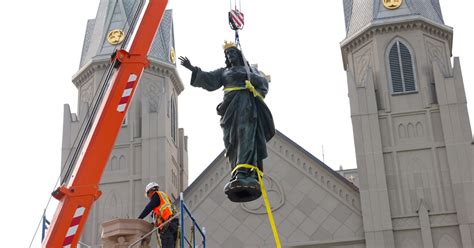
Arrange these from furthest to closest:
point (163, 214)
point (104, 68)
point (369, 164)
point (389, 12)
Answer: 1. point (104, 68)
2. point (389, 12)
3. point (369, 164)
4. point (163, 214)

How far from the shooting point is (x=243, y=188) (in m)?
6.03

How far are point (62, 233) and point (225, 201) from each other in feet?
63.1

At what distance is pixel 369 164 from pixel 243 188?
21.2 m

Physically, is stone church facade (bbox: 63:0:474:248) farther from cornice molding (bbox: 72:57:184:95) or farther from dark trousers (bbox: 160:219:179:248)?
dark trousers (bbox: 160:219:179:248)

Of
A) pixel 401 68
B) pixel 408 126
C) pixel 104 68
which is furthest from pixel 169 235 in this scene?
pixel 104 68

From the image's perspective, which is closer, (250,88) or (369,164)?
(250,88)

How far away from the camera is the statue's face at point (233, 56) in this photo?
6.75 m

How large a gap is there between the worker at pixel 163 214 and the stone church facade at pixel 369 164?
1682 centimetres

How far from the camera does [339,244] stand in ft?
85.9

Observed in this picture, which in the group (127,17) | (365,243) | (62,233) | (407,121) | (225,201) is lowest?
(62,233)

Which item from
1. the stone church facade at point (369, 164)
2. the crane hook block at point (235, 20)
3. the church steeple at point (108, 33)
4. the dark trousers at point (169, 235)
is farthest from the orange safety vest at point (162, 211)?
the church steeple at point (108, 33)

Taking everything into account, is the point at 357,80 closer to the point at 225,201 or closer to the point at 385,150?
the point at 385,150

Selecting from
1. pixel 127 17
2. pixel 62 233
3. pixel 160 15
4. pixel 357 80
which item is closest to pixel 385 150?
pixel 357 80

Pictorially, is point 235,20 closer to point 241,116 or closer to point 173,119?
point 241,116
